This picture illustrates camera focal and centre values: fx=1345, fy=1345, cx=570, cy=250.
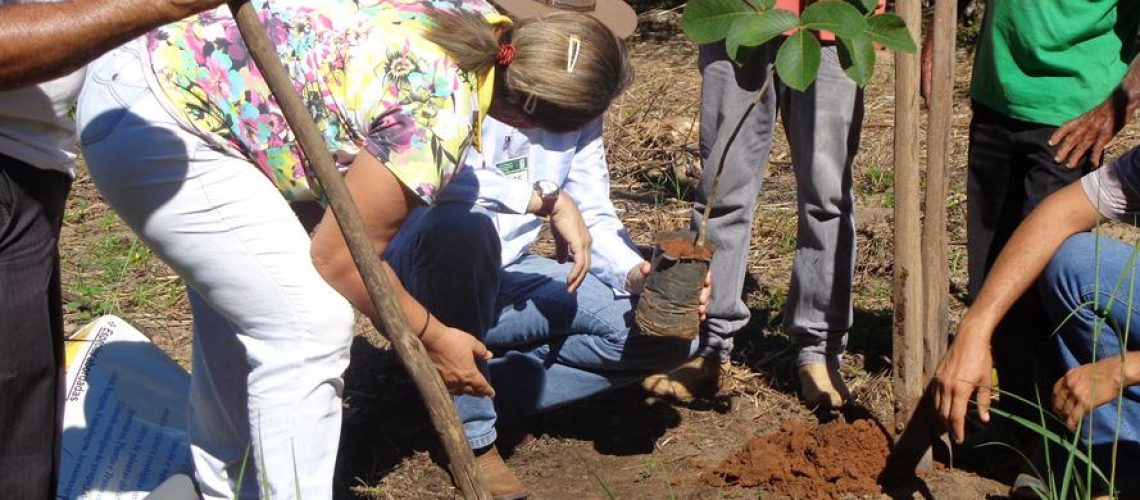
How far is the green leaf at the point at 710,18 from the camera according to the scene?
97.7 inches

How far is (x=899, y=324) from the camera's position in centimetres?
322

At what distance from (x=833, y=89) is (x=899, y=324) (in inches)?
28.6

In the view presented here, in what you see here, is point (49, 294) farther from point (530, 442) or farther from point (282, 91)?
point (530, 442)

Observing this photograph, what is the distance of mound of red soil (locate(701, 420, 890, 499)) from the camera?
3.38m

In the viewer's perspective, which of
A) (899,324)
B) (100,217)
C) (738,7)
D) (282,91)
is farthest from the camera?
(100,217)

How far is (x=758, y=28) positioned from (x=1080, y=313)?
106 centimetres

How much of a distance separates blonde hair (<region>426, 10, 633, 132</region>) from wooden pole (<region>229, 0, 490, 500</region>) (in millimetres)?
737

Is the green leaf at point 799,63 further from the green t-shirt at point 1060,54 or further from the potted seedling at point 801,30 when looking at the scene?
the green t-shirt at point 1060,54

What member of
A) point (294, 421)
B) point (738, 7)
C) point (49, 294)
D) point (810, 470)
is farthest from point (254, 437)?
point (810, 470)

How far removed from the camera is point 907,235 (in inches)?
124

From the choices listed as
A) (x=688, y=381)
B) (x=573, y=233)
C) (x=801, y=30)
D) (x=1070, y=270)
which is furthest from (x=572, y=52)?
(x=688, y=381)

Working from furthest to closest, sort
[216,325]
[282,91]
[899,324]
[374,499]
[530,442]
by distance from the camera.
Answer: [530,442]
[374,499]
[899,324]
[216,325]
[282,91]

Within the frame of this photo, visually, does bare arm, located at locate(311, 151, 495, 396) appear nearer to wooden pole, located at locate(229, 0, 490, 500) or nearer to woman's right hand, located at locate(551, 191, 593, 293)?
wooden pole, located at locate(229, 0, 490, 500)

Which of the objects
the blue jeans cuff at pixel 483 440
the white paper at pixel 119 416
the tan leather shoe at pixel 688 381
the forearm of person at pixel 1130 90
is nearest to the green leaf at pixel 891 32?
the forearm of person at pixel 1130 90
